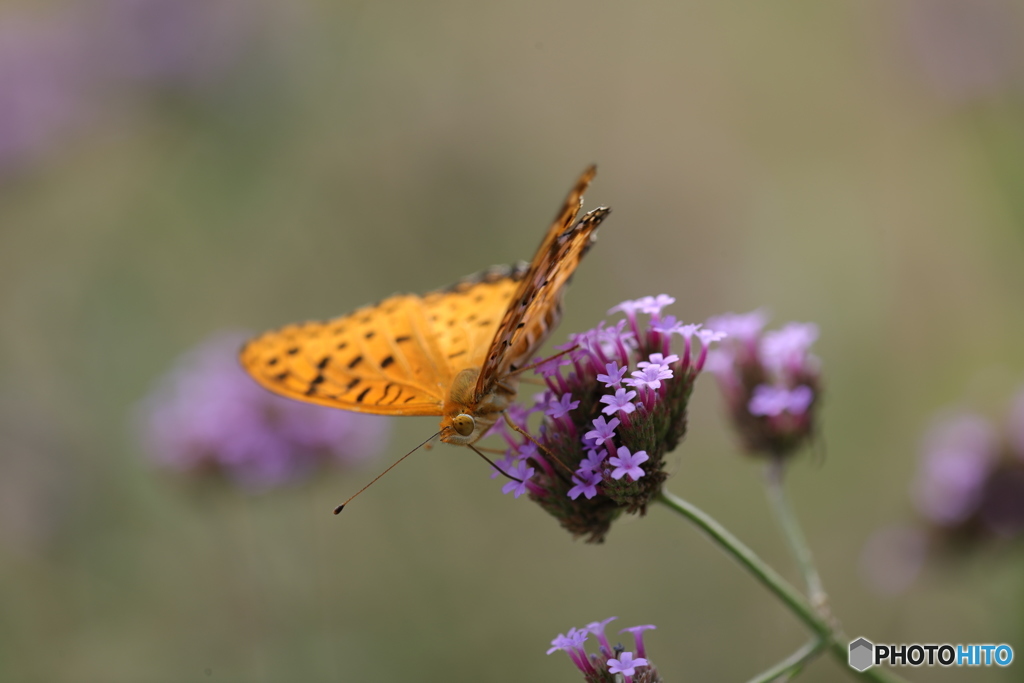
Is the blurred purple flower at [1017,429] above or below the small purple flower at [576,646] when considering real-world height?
above

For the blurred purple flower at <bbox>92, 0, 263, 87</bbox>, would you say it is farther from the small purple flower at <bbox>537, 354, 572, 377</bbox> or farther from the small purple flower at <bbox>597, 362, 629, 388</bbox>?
the small purple flower at <bbox>597, 362, 629, 388</bbox>

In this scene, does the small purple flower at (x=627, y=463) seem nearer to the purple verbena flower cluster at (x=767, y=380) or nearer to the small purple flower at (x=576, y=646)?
the small purple flower at (x=576, y=646)

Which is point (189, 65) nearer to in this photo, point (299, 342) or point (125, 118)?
Answer: point (125, 118)

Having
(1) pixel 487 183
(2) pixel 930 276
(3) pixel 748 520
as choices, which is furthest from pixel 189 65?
(2) pixel 930 276

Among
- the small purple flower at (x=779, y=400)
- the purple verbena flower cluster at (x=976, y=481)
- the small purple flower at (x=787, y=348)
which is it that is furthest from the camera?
the purple verbena flower cluster at (x=976, y=481)

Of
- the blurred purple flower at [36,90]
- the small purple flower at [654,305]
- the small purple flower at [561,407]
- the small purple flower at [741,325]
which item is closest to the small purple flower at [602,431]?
the small purple flower at [561,407]

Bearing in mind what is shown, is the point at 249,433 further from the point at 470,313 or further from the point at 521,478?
the point at 521,478

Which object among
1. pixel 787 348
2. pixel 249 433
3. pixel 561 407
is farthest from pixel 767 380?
pixel 249 433
